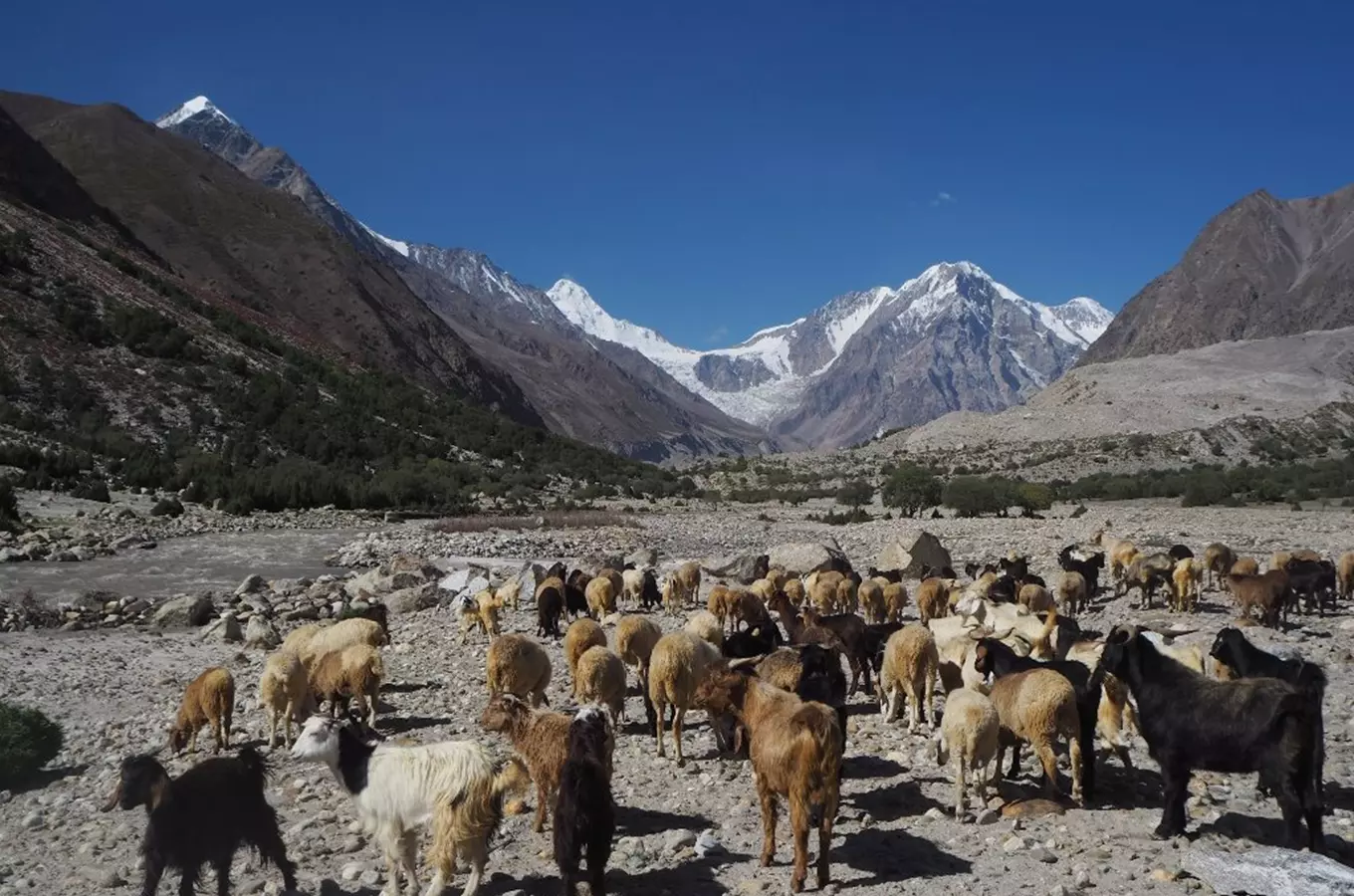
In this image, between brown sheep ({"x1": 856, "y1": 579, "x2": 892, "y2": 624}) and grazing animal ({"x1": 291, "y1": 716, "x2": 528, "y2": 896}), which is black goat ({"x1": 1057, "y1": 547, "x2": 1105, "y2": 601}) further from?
grazing animal ({"x1": 291, "y1": 716, "x2": 528, "y2": 896})

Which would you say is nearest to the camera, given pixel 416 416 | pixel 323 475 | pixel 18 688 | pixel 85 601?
pixel 18 688

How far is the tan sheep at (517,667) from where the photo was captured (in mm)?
9453

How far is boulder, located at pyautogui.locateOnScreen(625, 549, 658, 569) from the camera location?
23906mm

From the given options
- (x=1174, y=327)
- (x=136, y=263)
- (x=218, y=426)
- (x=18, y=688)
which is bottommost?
(x=18, y=688)

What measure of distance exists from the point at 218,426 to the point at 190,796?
1782 inches

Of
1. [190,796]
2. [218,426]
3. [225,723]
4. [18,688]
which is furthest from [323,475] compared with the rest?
[190,796]

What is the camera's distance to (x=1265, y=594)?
1459 centimetres

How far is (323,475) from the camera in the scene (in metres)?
41.9

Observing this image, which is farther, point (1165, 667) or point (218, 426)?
point (218, 426)

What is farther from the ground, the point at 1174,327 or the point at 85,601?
the point at 1174,327

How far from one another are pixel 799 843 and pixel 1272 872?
110 inches

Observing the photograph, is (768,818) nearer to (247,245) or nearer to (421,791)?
(421,791)

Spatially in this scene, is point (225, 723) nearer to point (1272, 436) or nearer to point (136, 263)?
point (136, 263)

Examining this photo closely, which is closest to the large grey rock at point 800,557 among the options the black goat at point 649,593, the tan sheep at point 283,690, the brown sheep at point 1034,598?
the black goat at point 649,593
